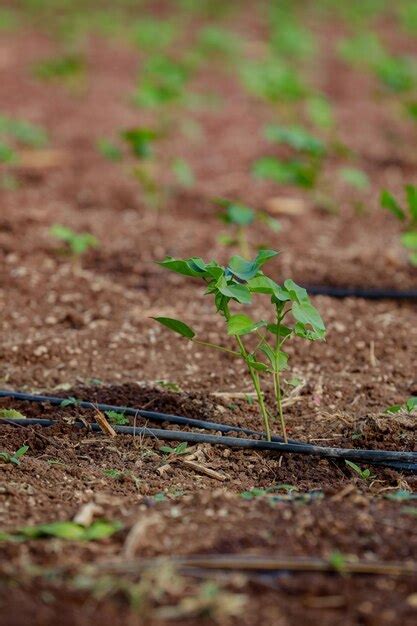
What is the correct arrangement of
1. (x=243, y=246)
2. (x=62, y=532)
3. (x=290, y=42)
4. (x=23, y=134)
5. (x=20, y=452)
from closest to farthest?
1. (x=62, y=532)
2. (x=20, y=452)
3. (x=243, y=246)
4. (x=23, y=134)
5. (x=290, y=42)

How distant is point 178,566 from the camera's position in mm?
2037

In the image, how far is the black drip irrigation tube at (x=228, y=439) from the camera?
9.19 ft

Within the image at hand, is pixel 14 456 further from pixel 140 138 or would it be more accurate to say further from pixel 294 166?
pixel 294 166

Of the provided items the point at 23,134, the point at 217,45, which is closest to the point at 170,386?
the point at 23,134

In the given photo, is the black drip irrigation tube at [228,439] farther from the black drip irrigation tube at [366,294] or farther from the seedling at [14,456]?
the black drip irrigation tube at [366,294]

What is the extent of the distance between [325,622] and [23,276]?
2.69 metres

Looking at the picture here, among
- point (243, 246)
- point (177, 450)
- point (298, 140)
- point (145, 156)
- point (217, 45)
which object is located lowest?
point (217, 45)

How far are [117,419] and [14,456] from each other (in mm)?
399

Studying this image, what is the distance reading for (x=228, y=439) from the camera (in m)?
2.91

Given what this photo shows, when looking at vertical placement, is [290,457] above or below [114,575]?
below

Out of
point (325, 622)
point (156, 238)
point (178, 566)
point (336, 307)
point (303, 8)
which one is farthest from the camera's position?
point (303, 8)

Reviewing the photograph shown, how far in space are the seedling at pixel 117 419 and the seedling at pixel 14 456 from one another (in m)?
0.32

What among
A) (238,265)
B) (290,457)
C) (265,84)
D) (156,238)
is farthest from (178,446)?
(265,84)

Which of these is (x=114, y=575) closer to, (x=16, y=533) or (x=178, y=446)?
(x=16, y=533)
